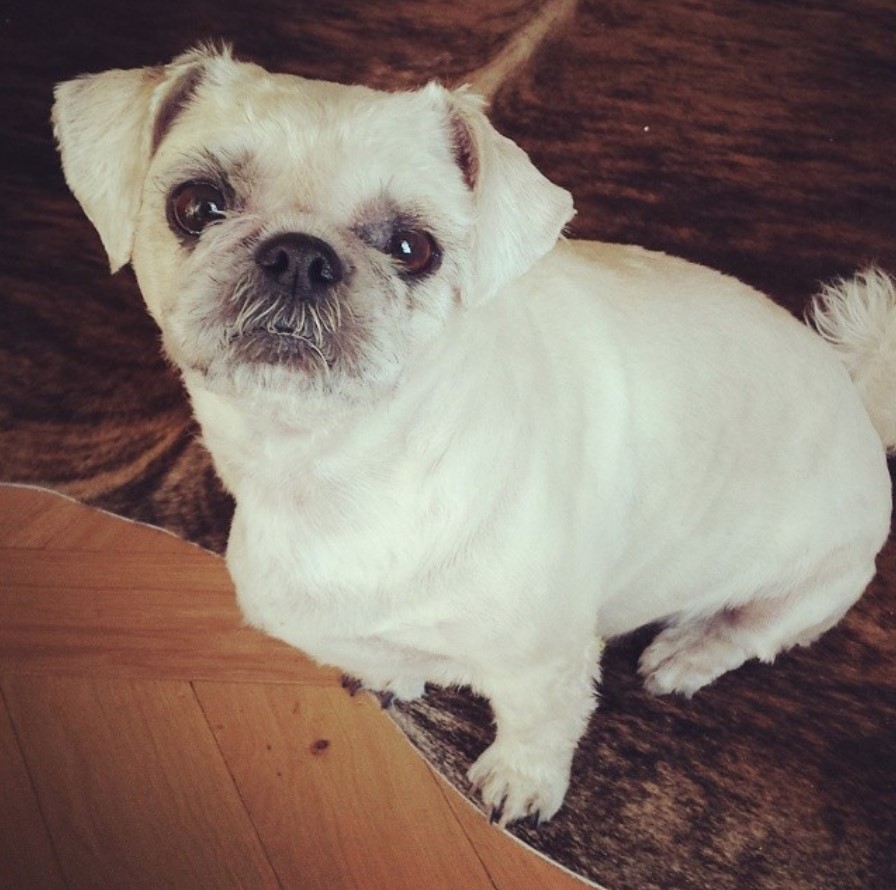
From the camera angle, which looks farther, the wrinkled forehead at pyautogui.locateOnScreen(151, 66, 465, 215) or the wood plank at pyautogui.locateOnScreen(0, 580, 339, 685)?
the wood plank at pyautogui.locateOnScreen(0, 580, 339, 685)

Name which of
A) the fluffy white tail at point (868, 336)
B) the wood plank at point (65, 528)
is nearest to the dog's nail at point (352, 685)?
the wood plank at point (65, 528)

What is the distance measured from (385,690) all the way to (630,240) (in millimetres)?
980

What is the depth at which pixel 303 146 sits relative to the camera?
2.55ft

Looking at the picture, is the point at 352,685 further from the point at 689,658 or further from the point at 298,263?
the point at 298,263

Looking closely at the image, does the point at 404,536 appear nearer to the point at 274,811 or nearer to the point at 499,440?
the point at 499,440

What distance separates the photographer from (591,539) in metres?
0.98

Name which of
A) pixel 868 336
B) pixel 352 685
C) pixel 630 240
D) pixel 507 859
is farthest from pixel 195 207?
pixel 630 240

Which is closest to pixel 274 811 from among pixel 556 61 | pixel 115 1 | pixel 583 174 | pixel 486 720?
pixel 486 720

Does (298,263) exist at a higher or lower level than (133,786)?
higher

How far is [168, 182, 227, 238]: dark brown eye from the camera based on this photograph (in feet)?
2.62

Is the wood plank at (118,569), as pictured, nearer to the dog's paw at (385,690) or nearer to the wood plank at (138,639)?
the wood plank at (138,639)

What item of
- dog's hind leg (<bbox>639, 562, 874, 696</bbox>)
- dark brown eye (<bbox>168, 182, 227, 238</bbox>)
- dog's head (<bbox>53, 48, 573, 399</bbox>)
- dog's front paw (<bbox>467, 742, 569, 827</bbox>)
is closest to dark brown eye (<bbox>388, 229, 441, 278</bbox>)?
dog's head (<bbox>53, 48, 573, 399</bbox>)

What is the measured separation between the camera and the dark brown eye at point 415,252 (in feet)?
2.67

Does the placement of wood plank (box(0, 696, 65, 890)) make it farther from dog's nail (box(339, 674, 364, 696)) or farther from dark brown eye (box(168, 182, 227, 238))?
dark brown eye (box(168, 182, 227, 238))
